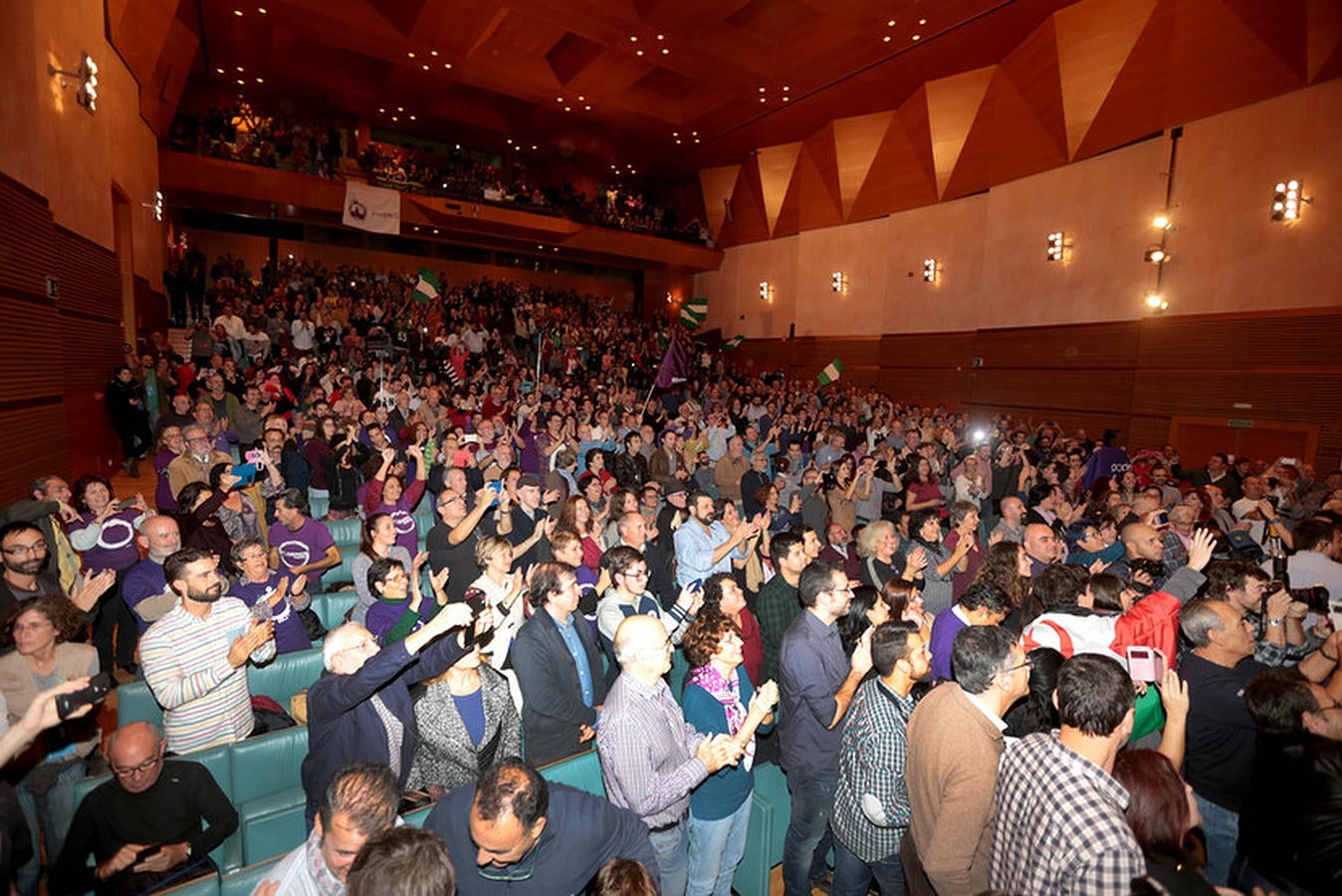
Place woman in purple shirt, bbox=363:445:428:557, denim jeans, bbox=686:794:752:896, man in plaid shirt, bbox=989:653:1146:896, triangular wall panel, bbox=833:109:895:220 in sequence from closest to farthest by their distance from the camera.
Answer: man in plaid shirt, bbox=989:653:1146:896
denim jeans, bbox=686:794:752:896
woman in purple shirt, bbox=363:445:428:557
triangular wall panel, bbox=833:109:895:220

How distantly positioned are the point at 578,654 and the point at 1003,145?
48.5 ft

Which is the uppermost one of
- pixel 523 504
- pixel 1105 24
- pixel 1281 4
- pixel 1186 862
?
pixel 1105 24

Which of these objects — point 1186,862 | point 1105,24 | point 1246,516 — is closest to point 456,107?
point 1105,24

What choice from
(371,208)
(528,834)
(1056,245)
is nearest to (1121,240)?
(1056,245)

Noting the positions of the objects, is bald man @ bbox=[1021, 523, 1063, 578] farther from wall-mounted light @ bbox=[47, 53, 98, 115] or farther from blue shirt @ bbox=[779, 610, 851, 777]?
wall-mounted light @ bbox=[47, 53, 98, 115]

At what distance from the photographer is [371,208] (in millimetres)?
17250

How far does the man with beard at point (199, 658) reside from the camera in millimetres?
2869

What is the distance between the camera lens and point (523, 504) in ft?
16.7

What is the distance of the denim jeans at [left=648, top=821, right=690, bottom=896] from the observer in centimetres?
256

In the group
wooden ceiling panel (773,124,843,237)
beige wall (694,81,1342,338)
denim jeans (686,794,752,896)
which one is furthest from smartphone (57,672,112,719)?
wooden ceiling panel (773,124,843,237)

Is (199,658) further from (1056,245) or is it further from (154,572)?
(1056,245)

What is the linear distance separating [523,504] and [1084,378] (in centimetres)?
1196

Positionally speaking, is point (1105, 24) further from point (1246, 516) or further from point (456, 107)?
point (456, 107)

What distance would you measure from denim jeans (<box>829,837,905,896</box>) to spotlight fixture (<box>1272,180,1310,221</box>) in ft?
37.8
